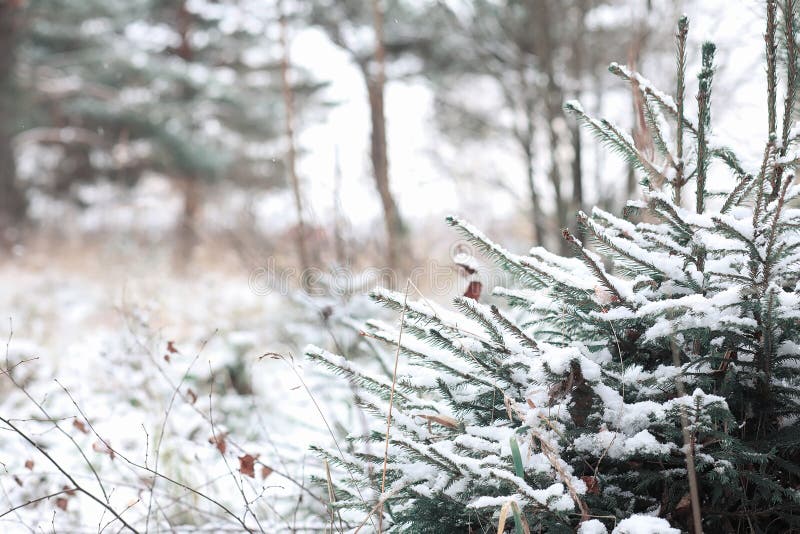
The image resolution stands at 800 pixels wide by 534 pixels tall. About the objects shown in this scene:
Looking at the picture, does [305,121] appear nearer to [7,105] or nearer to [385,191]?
[7,105]

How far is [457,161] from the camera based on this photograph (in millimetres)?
8172

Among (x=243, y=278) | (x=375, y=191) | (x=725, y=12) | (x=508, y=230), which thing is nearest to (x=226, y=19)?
(x=243, y=278)

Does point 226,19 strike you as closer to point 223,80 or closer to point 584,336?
point 223,80

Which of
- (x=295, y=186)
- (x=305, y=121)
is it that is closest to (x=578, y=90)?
(x=295, y=186)

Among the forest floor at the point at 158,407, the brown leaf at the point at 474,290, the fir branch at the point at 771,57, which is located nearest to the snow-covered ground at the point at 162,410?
the forest floor at the point at 158,407

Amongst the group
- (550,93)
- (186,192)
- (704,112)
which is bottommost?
(186,192)

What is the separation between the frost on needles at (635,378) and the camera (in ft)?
3.07

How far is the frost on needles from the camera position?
0.94m

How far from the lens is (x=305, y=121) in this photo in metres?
10.6

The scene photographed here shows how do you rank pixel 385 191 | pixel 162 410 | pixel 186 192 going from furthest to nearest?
pixel 186 192 < pixel 385 191 < pixel 162 410

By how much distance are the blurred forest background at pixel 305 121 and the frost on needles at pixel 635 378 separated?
193cm

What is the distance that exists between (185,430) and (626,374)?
2.36 meters

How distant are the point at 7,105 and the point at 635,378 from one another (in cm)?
1072

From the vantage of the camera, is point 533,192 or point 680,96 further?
point 533,192
